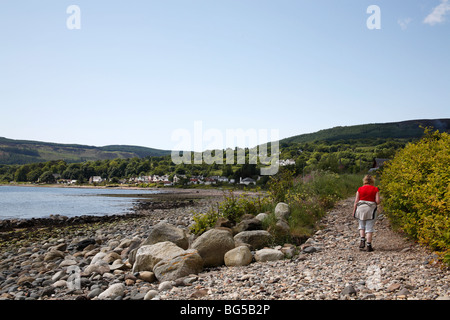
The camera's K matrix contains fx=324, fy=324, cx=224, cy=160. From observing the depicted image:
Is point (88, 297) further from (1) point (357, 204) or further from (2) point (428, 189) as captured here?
(2) point (428, 189)

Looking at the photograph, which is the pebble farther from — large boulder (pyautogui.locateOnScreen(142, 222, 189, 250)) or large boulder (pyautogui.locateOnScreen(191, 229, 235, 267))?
large boulder (pyautogui.locateOnScreen(142, 222, 189, 250))

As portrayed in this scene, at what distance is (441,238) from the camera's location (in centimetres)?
625

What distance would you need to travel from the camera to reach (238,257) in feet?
28.0

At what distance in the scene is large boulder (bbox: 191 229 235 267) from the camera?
8.86m

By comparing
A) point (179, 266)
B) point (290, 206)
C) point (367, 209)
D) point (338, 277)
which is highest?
point (367, 209)

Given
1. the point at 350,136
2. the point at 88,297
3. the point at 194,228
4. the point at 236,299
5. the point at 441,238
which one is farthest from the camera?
the point at 350,136

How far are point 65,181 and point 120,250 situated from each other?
13637 cm

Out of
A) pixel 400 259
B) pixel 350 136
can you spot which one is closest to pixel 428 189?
pixel 400 259

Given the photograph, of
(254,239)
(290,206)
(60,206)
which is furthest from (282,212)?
(60,206)

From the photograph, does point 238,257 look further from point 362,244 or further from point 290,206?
point 290,206

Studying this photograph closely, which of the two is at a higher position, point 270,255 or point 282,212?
point 282,212

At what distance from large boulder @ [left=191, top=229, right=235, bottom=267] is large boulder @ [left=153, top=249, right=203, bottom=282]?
17.4 inches

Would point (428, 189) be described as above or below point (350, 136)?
below

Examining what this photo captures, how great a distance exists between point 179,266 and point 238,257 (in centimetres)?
160
